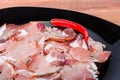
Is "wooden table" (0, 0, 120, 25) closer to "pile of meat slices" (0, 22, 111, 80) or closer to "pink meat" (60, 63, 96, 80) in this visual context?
"pile of meat slices" (0, 22, 111, 80)

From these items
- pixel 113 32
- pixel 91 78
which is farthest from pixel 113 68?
pixel 113 32

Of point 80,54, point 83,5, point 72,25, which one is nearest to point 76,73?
point 80,54

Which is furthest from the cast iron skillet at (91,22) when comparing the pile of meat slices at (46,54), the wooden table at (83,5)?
the wooden table at (83,5)

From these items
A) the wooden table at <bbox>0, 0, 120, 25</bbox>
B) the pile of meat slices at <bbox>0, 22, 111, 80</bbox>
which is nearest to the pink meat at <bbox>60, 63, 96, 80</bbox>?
the pile of meat slices at <bbox>0, 22, 111, 80</bbox>

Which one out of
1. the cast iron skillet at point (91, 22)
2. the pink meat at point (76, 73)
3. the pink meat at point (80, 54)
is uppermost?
the cast iron skillet at point (91, 22)

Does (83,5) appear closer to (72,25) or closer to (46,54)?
(72,25)

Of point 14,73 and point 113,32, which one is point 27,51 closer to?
point 14,73

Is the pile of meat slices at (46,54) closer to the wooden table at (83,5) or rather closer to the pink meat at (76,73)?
the pink meat at (76,73)
